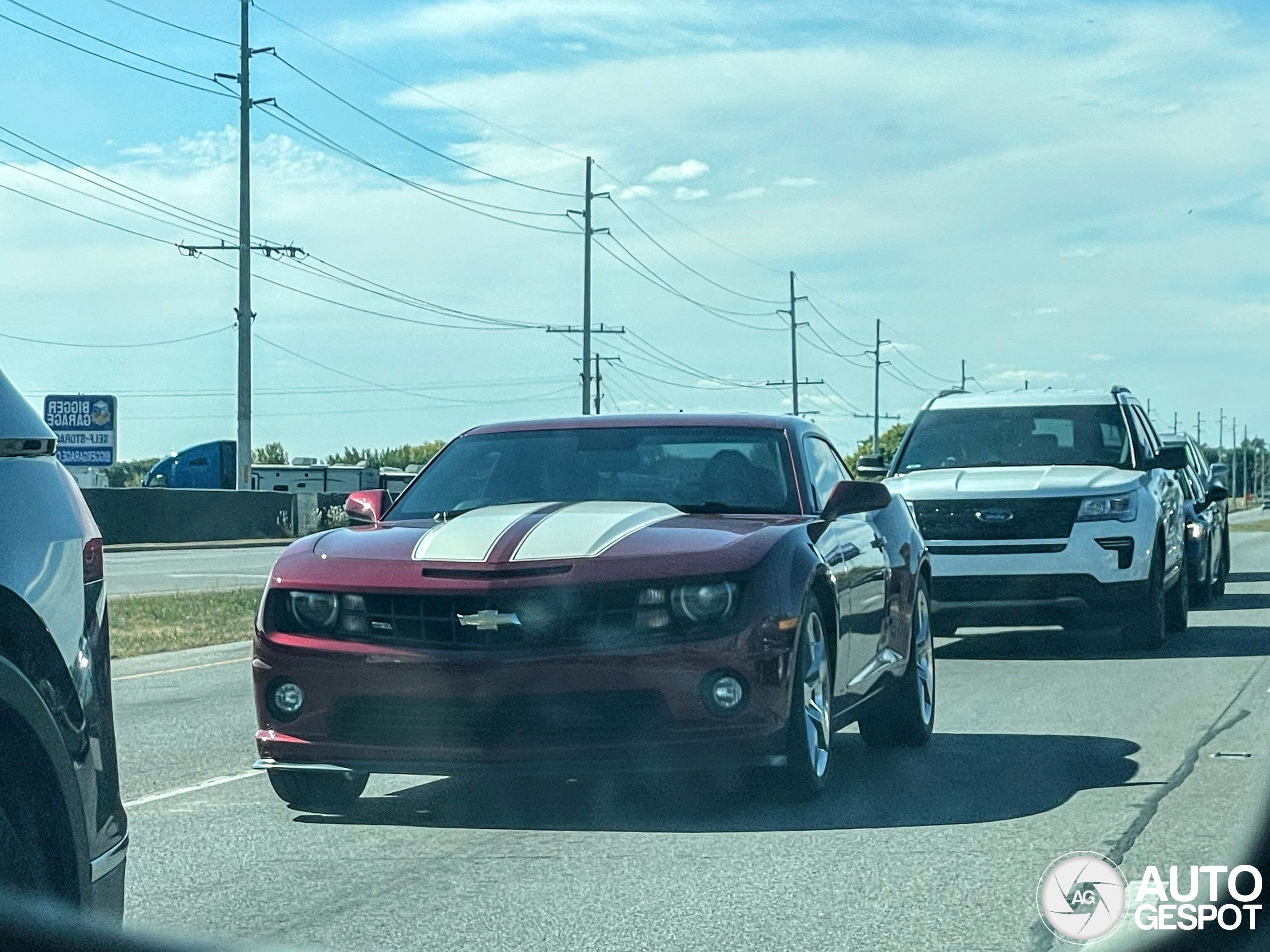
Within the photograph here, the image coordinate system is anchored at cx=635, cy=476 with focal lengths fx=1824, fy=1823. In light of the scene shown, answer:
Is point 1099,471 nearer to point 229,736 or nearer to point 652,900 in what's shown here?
point 229,736

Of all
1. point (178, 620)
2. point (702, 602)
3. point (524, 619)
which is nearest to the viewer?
point (524, 619)

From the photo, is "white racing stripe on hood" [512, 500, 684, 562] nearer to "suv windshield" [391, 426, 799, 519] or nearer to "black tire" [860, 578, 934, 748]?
"suv windshield" [391, 426, 799, 519]

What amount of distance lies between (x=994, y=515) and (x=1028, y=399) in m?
2.02

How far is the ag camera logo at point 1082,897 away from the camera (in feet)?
16.8

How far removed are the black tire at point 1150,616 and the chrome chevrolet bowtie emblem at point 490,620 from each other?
8.31 m

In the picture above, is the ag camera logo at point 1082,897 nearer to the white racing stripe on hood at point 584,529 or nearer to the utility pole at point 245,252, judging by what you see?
the white racing stripe on hood at point 584,529

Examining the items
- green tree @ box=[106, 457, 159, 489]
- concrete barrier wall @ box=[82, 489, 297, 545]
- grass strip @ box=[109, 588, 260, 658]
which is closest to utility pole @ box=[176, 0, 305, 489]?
concrete barrier wall @ box=[82, 489, 297, 545]

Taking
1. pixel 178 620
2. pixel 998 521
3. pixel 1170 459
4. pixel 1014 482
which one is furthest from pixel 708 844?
pixel 178 620

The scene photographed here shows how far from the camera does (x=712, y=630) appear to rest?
6.52 metres

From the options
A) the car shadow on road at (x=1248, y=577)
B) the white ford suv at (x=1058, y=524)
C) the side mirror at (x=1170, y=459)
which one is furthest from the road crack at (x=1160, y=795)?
the car shadow on road at (x=1248, y=577)

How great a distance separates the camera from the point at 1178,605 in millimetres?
15438

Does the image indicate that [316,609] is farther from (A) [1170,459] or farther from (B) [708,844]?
(A) [1170,459]

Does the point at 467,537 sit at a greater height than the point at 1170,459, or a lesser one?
lesser

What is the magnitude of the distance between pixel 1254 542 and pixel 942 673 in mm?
30482
